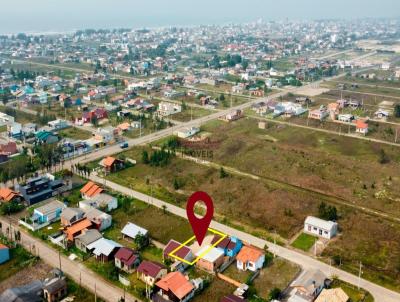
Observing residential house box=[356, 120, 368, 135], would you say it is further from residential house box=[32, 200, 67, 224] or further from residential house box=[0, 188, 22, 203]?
residential house box=[0, 188, 22, 203]

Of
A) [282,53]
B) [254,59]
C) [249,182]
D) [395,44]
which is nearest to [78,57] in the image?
[254,59]

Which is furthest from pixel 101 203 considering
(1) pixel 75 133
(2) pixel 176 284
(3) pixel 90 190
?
(1) pixel 75 133

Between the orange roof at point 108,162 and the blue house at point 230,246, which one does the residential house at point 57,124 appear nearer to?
the orange roof at point 108,162

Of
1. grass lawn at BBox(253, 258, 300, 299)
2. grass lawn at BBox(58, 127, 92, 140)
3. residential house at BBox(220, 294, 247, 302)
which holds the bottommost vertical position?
grass lawn at BBox(253, 258, 300, 299)

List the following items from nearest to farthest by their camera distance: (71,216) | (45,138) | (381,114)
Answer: (71,216)
(45,138)
(381,114)

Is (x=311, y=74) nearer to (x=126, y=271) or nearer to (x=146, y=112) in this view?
(x=146, y=112)

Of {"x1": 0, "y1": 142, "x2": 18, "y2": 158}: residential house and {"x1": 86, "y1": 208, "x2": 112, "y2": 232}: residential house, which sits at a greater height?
{"x1": 0, "y1": 142, "x2": 18, "y2": 158}: residential house

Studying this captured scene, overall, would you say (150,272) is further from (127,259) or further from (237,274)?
(237,274)

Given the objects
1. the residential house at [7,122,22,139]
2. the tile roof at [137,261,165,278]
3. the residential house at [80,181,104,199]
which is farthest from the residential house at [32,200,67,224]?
the residential house at [7,122,22,139]
